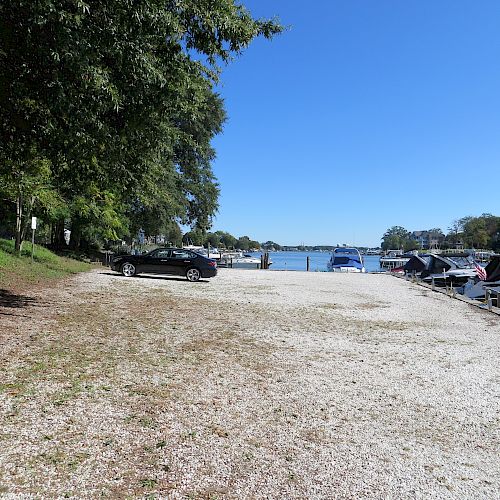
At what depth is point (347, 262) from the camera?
1561 inches

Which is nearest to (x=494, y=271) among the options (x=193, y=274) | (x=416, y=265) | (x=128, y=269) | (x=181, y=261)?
(x=416, y=265)

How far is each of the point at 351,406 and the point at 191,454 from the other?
6.50 feet

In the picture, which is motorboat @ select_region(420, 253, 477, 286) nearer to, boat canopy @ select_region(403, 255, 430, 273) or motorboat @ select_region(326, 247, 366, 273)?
boat canopy @ select_region(403, 255, 430, 273)

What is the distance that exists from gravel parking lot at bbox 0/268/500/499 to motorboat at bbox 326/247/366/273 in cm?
2817

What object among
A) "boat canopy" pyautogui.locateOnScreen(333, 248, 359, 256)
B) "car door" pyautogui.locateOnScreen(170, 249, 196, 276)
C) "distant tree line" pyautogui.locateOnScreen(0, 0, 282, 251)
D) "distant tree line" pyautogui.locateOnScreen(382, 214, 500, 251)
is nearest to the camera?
"distant tree line" pyautogui.locateOnScreen(0, 0, 282, 251)

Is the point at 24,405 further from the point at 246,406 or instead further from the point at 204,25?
the point at 204,25

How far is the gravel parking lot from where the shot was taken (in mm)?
3227

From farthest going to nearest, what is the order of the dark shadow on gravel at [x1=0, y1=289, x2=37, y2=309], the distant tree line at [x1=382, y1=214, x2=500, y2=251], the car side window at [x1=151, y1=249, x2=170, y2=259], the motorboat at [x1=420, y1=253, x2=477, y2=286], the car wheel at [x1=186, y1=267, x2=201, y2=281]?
the distant tree line at [x1=382, y1=214, x2=500, y2=251] < the motorboat at [x1=420, y1=253, x2=477, y2=286] < the car side window at [x1=151, y1=249, x2=170, y2=259] < the car wheel at [x1=186, y1=267, x2=201, y2=281] < the dark shadow on gravel at [x1=0, y1=289, x2=37, y2=309]

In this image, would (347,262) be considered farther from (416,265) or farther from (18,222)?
(18,222)

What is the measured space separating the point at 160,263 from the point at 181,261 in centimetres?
106

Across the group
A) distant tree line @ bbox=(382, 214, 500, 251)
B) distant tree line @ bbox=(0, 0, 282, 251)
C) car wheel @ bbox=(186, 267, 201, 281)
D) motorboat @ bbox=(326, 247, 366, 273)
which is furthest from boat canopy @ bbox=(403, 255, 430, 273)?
distant tree line @ bbox=(382, 214, 500, 251)

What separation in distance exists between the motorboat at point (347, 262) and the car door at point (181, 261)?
62.5ft

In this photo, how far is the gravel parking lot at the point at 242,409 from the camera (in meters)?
3.23

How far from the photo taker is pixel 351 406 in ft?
15.9
